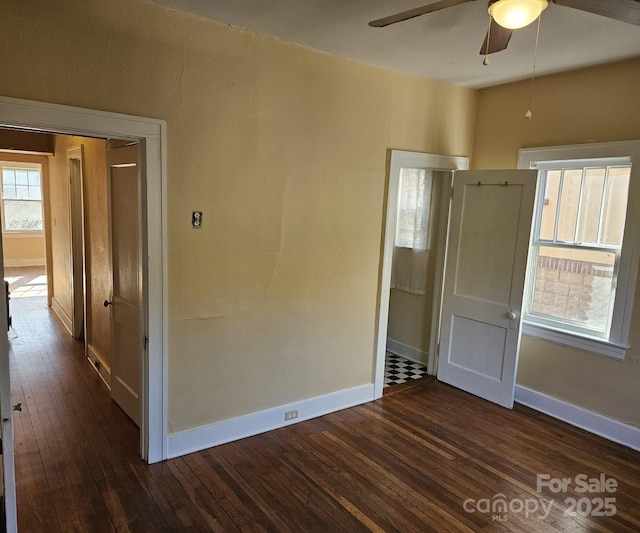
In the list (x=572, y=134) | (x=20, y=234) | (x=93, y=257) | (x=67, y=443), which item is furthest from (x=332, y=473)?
(x=20, y=234)

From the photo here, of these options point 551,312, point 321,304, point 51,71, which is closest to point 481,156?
point 551,312

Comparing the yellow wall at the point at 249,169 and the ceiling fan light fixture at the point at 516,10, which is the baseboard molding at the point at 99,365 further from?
the ceiling fan light fixture at the point at 516,10

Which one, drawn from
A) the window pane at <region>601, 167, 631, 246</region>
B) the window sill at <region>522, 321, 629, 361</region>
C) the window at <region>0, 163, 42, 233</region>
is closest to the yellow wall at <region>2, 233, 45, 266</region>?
the window at <region>0, 163, 42, 233</region>

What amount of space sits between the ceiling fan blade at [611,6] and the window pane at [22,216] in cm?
1052

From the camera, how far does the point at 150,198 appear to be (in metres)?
2.65

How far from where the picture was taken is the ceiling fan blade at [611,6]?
1.67m

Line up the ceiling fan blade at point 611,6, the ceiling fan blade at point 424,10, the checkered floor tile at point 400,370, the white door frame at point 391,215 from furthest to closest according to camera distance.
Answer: the checkered floor tile at point 400,370, the white door frame at point 391,215, the ceiling fan blade at point 424,10, the ceiling fan blade at point 611,6

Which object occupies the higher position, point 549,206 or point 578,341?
point 549,206

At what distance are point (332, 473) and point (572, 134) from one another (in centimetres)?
313

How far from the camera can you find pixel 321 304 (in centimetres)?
353

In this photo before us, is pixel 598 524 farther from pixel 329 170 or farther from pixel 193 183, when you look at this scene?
pixel 193 183

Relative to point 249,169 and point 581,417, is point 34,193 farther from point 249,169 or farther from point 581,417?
point 581,417

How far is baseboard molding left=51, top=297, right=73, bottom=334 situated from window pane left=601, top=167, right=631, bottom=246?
220 inches

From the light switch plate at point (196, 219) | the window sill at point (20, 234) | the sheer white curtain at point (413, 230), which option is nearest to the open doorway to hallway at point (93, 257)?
the light switch plate at point (196, 219)
